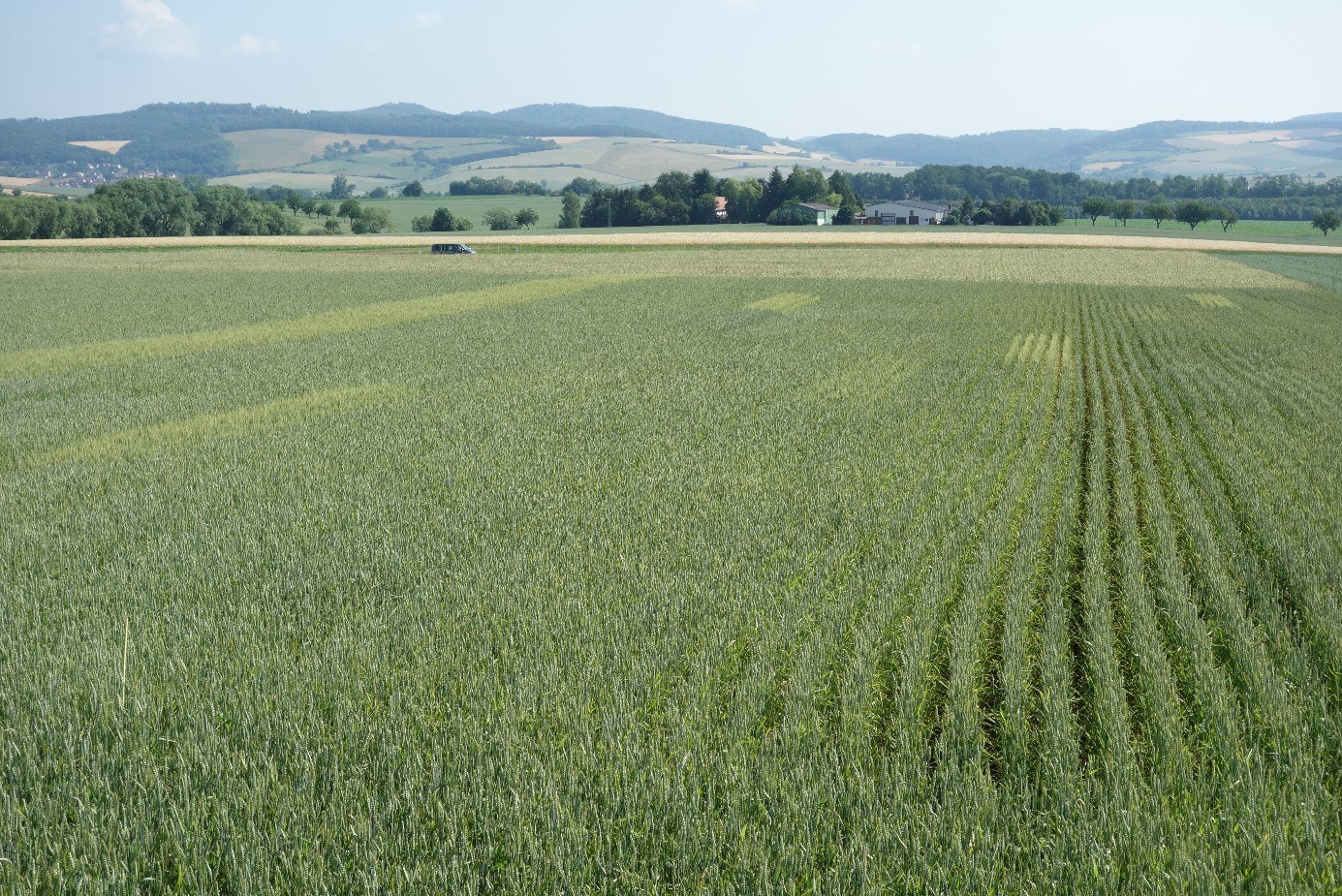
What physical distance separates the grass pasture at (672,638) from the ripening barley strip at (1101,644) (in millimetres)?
42

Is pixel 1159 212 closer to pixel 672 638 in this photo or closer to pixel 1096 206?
pixel 1096 206

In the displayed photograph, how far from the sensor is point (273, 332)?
29.5 m

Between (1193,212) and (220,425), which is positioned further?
(1193,212)

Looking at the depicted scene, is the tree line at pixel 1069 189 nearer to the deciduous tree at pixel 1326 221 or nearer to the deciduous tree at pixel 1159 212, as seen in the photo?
the deciduous tree at pixel 1159 212

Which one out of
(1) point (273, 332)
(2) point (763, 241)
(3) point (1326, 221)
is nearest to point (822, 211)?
(2) point (763, 241)

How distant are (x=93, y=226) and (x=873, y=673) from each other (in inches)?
4318

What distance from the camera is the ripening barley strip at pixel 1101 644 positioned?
576cm

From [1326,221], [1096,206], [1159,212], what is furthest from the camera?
[1096,206]

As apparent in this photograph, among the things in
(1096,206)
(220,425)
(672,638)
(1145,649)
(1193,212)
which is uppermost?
(1096,206)

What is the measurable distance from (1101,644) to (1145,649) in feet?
1.06

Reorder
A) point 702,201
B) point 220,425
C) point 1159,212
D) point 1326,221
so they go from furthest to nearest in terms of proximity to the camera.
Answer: point 1159,212 → point 702,201 → point 1326,221 → point 220,425

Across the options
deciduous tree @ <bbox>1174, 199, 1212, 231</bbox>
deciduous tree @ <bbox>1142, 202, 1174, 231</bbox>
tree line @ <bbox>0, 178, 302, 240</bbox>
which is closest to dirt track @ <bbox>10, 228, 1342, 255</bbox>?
tree line @ <bbox>0, 178, 302, 240</bbox>

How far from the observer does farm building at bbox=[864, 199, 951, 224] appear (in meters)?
139

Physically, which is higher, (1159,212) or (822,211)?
(1159,212)
